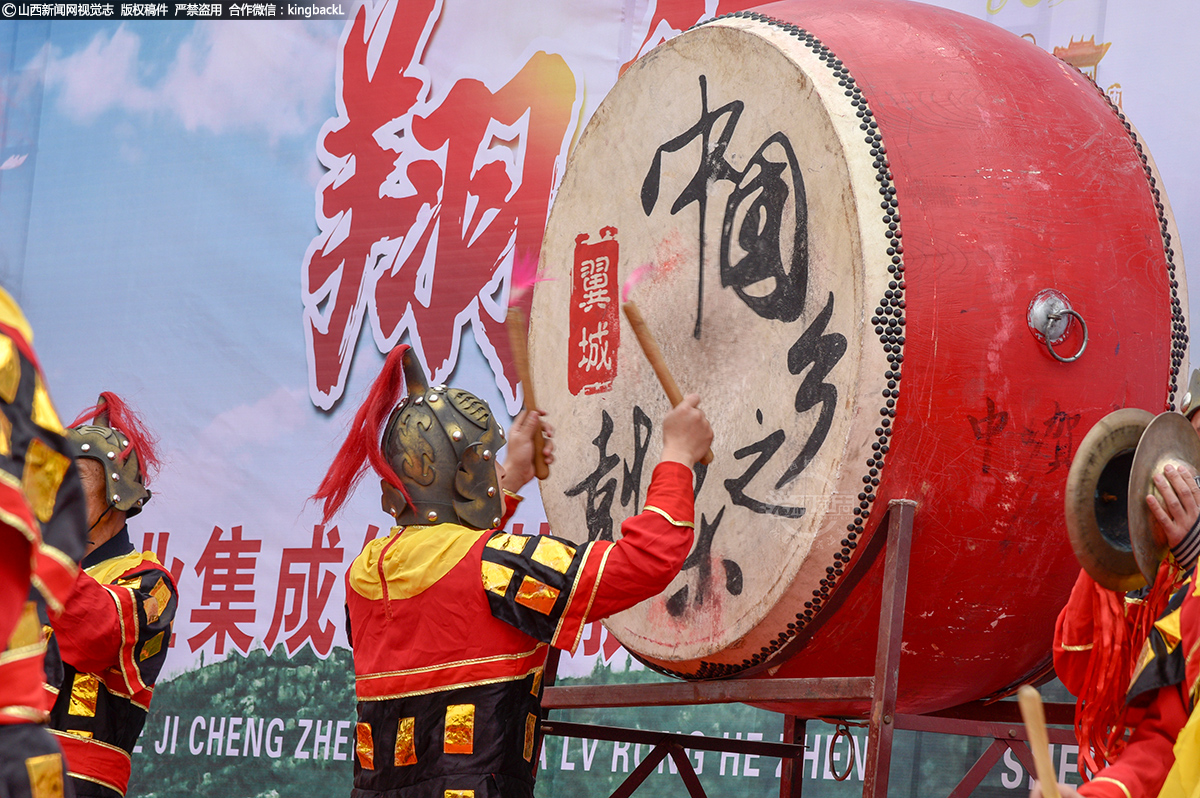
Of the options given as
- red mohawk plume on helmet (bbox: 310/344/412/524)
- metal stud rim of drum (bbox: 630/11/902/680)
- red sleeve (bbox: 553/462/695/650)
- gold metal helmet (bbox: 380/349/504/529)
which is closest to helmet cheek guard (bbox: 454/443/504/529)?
gold metal helmet (bbox: 380/349/504/529)

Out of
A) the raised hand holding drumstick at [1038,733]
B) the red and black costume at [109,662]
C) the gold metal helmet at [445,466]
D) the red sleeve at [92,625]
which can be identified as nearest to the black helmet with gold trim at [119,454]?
the red and black costume at [109,662]

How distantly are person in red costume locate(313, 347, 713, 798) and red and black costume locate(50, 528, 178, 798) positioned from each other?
24.7 inches

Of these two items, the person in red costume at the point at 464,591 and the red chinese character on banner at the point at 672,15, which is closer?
the person in red costume at the point at 464,591

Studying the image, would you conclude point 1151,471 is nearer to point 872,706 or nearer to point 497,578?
point 872,706

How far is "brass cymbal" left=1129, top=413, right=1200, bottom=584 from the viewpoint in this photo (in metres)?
1.54

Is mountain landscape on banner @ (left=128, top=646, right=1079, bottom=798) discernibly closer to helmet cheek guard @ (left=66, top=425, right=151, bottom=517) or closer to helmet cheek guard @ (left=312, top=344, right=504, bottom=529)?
helmet cheek guard @ (left=66, top=425, right=151, bottom=517)

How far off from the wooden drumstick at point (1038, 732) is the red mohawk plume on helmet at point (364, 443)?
1304 mm

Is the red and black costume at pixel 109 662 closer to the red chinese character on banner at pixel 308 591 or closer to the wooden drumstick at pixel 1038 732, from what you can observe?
the red chinese character on banner at pixel 308 591

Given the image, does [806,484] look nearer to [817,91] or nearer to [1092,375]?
[1092,375]

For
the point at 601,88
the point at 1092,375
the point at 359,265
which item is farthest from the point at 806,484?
the point at 359,265

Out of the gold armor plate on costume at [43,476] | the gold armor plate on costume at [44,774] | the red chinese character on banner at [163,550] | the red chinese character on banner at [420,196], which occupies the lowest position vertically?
the gold armor plate on costume at [44,774]

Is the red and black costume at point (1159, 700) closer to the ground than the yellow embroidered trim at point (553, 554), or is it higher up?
closer to the ground

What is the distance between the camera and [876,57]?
1.99 meters

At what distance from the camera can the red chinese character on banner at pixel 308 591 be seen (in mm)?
3764
